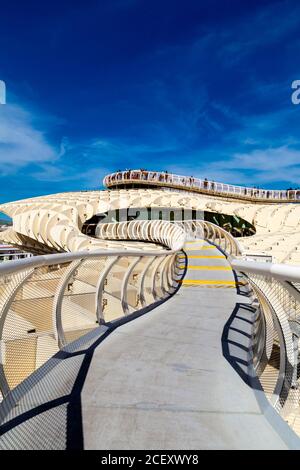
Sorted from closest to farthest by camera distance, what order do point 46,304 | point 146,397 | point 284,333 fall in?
point 284,333
point 146,397
point 46,304

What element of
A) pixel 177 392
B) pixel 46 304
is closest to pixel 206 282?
pixel 46 304

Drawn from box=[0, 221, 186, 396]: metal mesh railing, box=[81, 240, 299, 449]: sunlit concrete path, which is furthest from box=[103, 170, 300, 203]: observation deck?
box=[81, 240, 299, 449]: sunlit concrete path

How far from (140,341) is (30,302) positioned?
1.46 m

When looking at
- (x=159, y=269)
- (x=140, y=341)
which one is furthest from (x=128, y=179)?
(x=140, y=341)

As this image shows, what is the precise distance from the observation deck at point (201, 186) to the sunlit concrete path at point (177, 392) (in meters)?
41.5

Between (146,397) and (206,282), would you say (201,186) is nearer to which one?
(206,282)

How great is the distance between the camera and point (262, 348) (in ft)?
9.64

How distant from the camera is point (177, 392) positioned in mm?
2443

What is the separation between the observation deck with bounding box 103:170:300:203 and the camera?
44281 mm

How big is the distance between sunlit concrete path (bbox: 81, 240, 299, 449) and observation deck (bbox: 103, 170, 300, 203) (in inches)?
1634

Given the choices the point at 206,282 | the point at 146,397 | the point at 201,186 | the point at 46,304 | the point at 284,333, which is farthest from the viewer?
the point at 201,186

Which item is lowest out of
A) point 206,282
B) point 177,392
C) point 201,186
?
point 177,392

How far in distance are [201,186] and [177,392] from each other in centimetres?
4388

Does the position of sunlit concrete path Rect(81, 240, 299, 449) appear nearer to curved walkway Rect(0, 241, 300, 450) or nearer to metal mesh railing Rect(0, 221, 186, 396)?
curved walkway Rect(0, 241, 300, 450)
